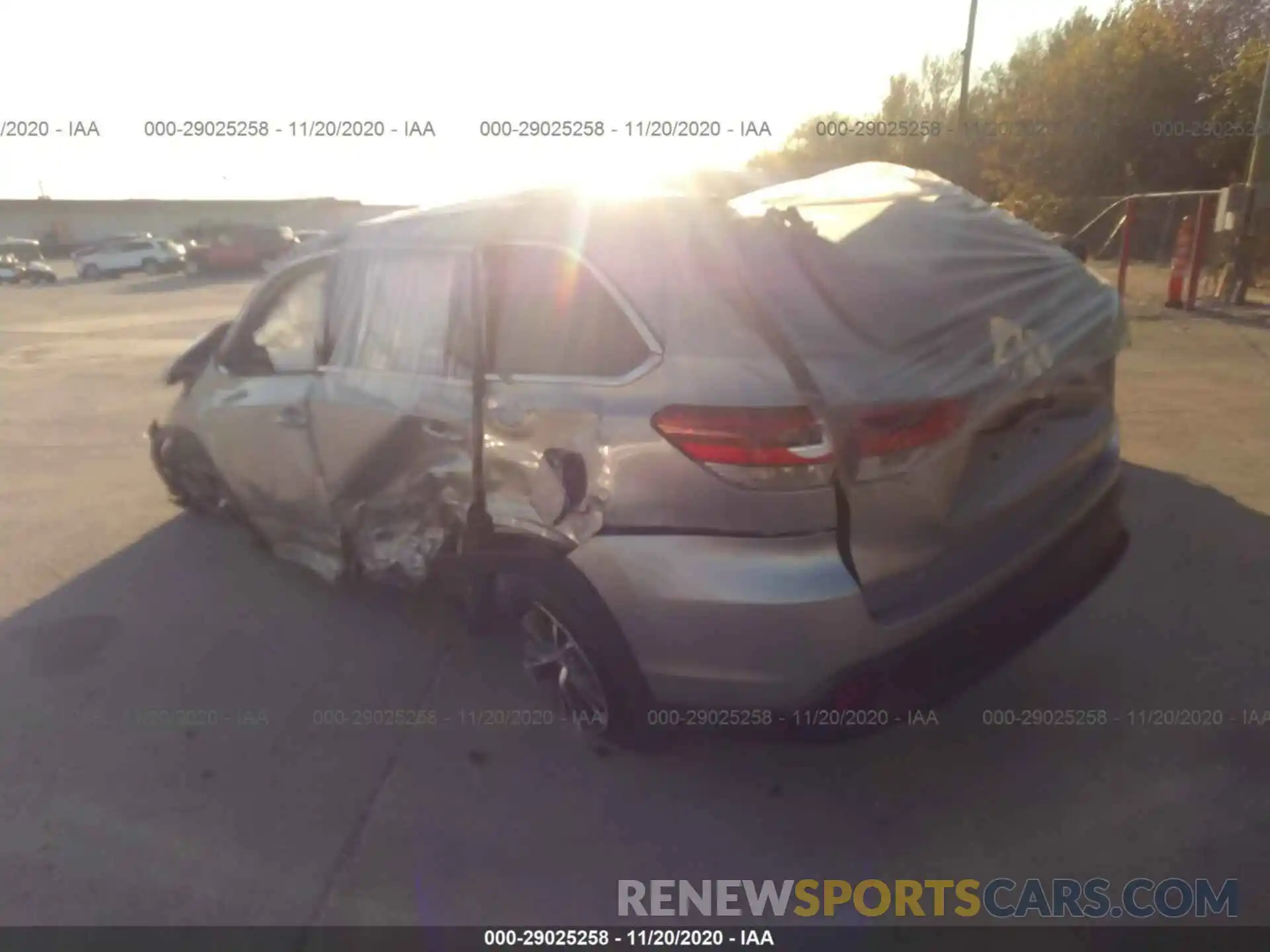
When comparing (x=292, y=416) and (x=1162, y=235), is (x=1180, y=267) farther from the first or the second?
(x=292, y=416)

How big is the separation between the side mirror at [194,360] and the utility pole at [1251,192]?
11.2 metres

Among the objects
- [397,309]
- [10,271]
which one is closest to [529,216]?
[397,309]

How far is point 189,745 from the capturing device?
337 cm

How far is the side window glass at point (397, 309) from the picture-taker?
3.27 metres

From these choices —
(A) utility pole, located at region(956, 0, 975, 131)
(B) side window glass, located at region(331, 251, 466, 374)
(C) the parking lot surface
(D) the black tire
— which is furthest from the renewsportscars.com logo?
(A) utility pole, located at region(956, 0, 975, 131)

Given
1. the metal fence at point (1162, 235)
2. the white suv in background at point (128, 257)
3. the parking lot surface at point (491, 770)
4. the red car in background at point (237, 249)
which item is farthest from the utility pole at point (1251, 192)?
the white suv in background at point (128, 257)

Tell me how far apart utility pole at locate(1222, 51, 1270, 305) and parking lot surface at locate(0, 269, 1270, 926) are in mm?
7858

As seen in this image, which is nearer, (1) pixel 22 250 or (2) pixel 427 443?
(2) pixel 427 443

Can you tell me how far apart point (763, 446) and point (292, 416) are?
2.41 meters

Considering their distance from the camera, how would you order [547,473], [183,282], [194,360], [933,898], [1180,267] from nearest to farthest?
1. [933,898]
2. [547,473]
3. [194,360]
4. [1180,267]
5. [183,282]

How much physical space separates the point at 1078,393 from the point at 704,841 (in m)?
1.87

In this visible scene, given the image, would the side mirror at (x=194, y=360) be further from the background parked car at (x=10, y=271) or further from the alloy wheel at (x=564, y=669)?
the background parked car at (x=10, y=271)

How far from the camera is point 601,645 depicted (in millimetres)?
2791

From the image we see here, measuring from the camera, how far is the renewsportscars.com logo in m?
2.50
